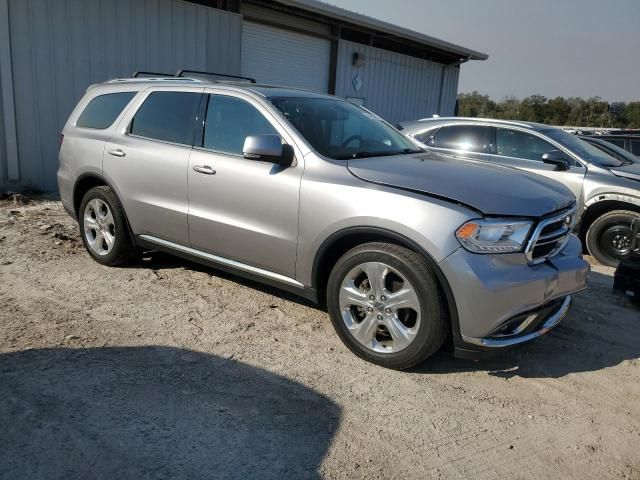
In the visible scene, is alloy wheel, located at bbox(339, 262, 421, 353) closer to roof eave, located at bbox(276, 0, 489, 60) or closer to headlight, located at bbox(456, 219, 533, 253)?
headlight, located at bbox(456, 219, 533, 253)

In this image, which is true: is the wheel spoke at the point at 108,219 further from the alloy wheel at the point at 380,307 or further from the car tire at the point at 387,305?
the alloy wheel at the point at 380,307

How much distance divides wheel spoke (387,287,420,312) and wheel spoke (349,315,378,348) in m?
0.20

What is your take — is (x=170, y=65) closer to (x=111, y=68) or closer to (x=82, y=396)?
(x=111, y=68)

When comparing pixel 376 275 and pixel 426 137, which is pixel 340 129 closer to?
pixel 376 275

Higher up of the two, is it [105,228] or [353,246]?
[353,246]

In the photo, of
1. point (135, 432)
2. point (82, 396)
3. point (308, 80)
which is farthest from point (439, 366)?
point (308, 80)

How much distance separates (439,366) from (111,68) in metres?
8.70

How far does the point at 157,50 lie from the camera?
1073cm

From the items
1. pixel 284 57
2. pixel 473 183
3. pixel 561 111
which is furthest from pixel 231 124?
pixel 561 111

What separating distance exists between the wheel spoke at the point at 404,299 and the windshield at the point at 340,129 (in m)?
1.12

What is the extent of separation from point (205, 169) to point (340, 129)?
1115mm

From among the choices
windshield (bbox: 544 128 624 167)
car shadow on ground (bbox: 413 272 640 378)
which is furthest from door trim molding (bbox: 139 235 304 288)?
windshield (bbox: 544 128 624 167)

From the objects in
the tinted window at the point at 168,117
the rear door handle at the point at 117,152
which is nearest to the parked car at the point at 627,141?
the tinted window at the point at 168,117

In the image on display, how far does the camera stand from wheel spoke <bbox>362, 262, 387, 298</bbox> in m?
3.58
